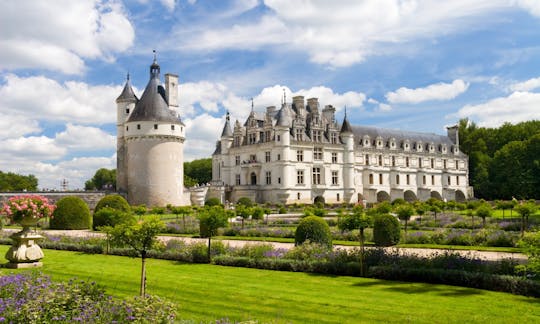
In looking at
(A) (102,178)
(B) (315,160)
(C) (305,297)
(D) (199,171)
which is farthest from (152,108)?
(A) (102,178)

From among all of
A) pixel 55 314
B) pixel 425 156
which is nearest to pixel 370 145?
pixel 425 156

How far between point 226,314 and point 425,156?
53803 mm

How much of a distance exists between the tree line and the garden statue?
43254 millimetres

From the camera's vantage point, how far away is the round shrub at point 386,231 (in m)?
16.0

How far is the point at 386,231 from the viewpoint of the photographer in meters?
16.0

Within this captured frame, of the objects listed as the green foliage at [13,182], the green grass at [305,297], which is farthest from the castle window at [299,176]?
the green foliage at [13,182]

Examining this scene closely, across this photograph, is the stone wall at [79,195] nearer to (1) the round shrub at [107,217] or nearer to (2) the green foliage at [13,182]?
(1) the round shrub at [107,217]

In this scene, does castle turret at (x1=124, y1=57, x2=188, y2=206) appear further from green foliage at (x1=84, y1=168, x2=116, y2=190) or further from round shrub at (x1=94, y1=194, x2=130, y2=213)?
green foliage at (x1=84, y1=168, x2=116, y2=190)

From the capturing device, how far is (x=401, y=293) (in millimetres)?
8930

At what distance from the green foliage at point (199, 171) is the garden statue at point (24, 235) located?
60228 millimetres

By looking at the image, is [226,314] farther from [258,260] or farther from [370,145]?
[370,145]

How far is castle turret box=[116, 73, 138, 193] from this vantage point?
140 ft

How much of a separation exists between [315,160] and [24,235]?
35.7 metres

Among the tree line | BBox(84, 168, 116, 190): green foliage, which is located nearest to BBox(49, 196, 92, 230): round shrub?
the tree line
